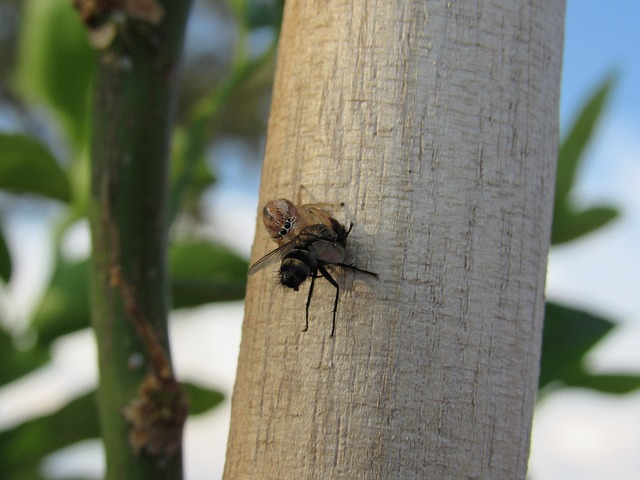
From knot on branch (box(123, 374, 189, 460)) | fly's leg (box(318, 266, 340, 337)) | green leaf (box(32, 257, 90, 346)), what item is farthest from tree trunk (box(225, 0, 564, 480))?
green leaf (box(32, 257, 90, 346))

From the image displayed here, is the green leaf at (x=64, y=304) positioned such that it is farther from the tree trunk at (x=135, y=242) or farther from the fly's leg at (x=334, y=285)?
the fly's leg at (x=334, y=285)

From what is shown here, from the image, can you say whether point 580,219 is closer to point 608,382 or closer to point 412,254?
point 608,382

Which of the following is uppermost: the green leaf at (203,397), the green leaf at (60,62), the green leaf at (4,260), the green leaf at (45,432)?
the green leaf at (60,62)

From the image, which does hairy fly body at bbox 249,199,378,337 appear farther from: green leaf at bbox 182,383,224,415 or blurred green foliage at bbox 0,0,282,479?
green leaf at bbox 182,383,224,415

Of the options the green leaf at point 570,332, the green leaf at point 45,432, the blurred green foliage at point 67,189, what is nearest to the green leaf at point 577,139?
the green leaf at point 570,332

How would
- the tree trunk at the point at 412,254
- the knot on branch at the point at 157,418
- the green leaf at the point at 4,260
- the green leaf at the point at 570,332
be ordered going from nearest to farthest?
the tree trunk at the point at 412,254, the knot on branch at the point at 157,418, the green leaf at the point at 570,332, the green leaf at the point at 4,260

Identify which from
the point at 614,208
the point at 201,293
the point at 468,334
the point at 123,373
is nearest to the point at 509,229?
the point at 468,334
